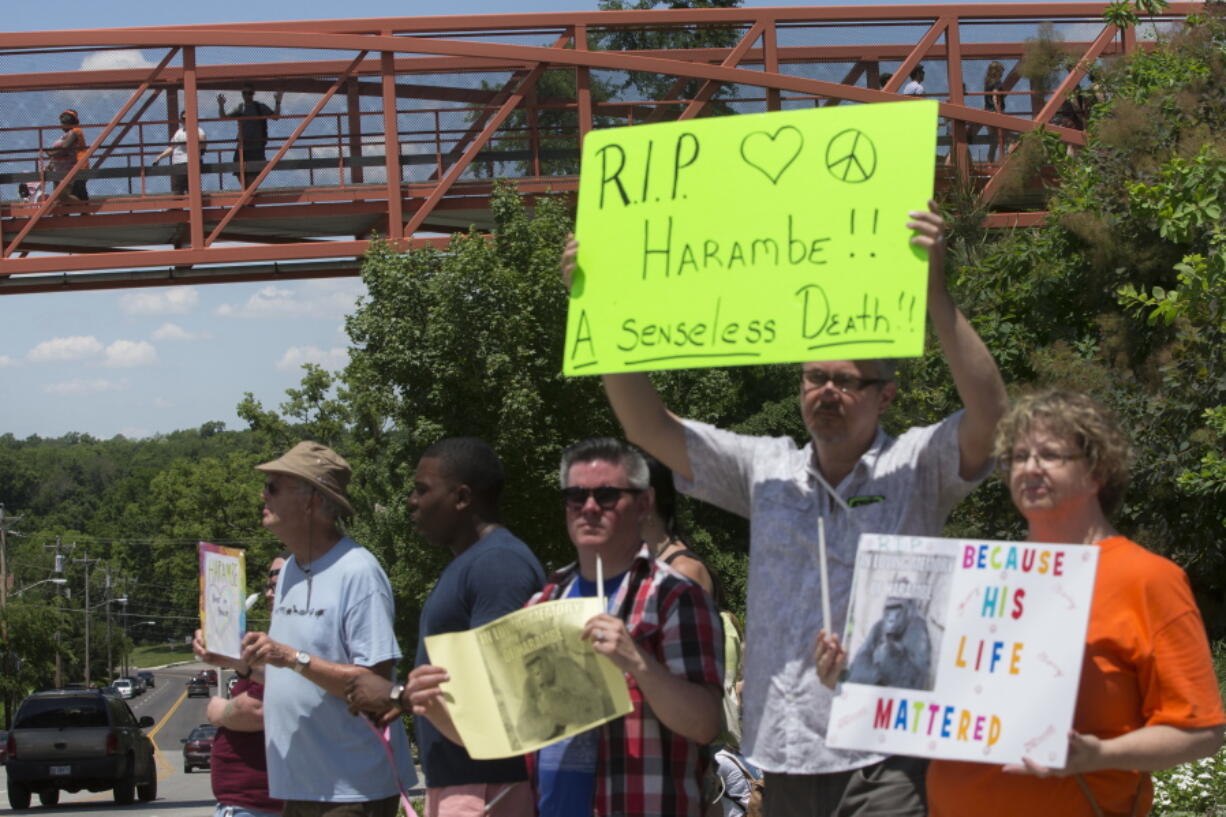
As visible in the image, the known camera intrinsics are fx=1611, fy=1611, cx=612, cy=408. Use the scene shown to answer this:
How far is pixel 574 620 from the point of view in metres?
3.85

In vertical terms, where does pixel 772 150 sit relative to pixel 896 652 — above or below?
above

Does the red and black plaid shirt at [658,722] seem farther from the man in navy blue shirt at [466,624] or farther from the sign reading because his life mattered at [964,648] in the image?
the man in navy blue shirt at [466,624]

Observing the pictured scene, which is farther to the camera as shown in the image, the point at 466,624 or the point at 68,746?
the point at 68,746

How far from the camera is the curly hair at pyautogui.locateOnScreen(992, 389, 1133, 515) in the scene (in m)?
3.47

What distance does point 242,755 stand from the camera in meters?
6.07

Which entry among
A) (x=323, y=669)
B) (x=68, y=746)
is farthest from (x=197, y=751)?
(x=323, y=669)

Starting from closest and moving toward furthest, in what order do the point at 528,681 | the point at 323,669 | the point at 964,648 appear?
the point at 964,648
the point at 528,681
the point at 323,669

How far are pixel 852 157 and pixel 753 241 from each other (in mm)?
304

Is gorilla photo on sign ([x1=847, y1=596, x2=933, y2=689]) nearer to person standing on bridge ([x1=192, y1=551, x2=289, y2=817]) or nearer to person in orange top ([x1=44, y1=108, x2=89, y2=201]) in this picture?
person standing on bridge ([x1=192, y1=551, x2=289, y2=817])

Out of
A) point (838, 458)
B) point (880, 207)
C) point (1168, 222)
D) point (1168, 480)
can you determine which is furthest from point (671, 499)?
point (1168, 480)

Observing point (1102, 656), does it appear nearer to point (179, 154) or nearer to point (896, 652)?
point (896, 652)

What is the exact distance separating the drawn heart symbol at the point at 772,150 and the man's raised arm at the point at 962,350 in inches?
15.2

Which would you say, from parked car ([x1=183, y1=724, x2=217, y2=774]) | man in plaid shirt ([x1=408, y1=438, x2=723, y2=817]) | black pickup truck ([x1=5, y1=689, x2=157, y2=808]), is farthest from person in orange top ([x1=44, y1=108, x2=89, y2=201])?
parked car ([x1=183, y1=724, x2=217, y2=774])

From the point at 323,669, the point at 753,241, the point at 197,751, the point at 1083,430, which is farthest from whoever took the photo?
the point at 197,751
